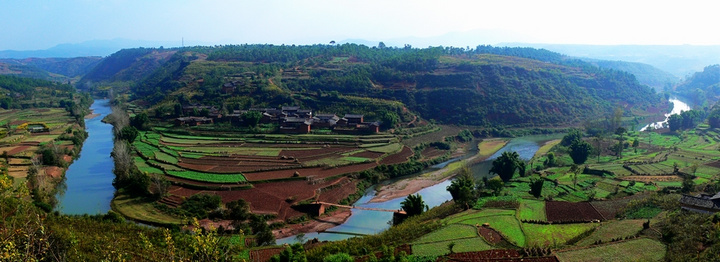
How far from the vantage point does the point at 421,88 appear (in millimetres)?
80938

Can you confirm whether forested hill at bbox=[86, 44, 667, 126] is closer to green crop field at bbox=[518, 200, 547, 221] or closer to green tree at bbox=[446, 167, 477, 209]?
green tree at bbox=[446, 167, 477, 209]

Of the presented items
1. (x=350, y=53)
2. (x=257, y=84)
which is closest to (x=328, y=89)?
(x=257, y=84)

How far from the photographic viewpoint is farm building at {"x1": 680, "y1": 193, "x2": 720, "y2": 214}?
995 inches

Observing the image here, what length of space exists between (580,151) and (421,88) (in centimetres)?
3804

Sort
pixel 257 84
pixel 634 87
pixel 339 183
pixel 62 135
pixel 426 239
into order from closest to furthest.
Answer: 1. pixel 426 239
2. pixel 339 183
3. pixel 62 135
4. pixel 257 84
5. pixel 634 87

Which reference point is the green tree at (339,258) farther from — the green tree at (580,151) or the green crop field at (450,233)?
the green tree at (580,151)

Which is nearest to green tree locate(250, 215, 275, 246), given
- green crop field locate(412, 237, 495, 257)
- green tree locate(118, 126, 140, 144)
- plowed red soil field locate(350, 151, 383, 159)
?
green crop field locate(412, 237, 495, 257)

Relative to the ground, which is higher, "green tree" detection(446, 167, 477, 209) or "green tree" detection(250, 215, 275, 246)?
"green tree" detection(446, 167, 477, 209)

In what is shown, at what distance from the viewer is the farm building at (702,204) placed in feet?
82.9

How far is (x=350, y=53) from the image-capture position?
10944 centimetres

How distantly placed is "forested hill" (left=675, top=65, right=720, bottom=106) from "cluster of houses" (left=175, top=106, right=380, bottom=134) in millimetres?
98891

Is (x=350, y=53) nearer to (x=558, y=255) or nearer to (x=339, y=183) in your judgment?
(x=339, y=183)

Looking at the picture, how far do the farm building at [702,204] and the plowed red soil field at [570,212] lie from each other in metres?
4.70

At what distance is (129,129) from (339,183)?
28.6 m
